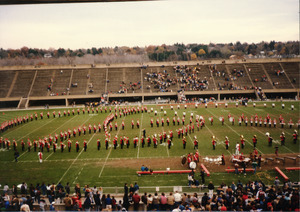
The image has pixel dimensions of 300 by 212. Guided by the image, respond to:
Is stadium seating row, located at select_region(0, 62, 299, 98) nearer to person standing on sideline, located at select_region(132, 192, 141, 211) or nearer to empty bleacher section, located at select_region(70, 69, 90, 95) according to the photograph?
empty bleacher section, located at select_region(70, 69, 90, 95)

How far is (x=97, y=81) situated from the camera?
43.3 m

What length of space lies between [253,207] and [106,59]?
345 feet

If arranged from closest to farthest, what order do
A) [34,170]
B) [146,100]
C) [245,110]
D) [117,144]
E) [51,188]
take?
[51,188] < [34,170] < [117,144] < [245,110] < [146,100]

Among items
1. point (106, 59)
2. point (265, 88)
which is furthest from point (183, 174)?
point (106, 59)

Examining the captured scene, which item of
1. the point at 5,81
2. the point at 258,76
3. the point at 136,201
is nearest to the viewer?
the point at 136,201

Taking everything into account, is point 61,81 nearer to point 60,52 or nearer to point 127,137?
point 127,137

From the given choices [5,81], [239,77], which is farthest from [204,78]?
[5,81]

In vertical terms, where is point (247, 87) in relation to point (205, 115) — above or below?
above

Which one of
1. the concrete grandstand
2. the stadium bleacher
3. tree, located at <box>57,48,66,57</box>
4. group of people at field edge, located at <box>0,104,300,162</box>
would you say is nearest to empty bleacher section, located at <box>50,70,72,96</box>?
the concrete grandstand

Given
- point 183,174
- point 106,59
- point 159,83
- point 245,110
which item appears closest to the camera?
point 183,174

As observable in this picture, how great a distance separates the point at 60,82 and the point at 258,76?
123 ft

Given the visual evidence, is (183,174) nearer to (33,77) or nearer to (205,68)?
(205,68)

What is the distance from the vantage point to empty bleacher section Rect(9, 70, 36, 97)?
3957 centimetres

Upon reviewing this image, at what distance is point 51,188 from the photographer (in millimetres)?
9648
